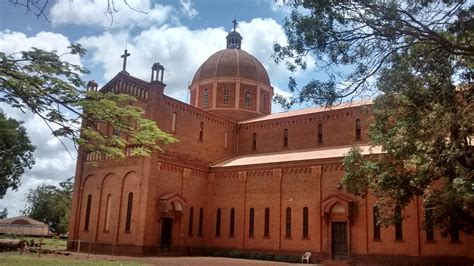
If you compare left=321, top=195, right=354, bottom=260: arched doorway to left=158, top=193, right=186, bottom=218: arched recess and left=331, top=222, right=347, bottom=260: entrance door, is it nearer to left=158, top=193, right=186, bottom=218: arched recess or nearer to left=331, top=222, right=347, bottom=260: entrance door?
left=331, top=222, right=347, bottom=260: entrance door

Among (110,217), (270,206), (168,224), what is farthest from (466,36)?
(110,217)

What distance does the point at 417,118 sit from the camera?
16219 mm

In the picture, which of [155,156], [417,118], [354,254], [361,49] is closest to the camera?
[361,49]

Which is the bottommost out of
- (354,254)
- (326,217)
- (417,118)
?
(354,254)

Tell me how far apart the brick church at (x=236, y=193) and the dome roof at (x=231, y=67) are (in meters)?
5.79

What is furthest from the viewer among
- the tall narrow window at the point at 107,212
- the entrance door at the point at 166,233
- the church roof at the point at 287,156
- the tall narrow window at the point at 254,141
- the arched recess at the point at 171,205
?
the tall narrow window at the point at 254,141

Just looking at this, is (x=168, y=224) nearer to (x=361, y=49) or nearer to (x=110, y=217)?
(x=110, y=217)

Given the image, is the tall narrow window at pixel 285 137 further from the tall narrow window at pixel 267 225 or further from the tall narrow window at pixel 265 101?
the tall narrow window at pixel 265 101

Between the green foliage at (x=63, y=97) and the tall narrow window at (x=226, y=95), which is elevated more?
the tall narrow window at (x=226, y=95)

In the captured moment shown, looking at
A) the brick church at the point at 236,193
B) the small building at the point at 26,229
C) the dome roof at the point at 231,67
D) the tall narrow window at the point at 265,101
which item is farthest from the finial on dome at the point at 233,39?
the small building at the point at 26,229

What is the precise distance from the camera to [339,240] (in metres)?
27.1

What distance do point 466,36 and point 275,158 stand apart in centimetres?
2286

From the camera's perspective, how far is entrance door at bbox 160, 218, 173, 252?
2966 centimetres

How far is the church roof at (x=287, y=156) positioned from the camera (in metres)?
29.4
